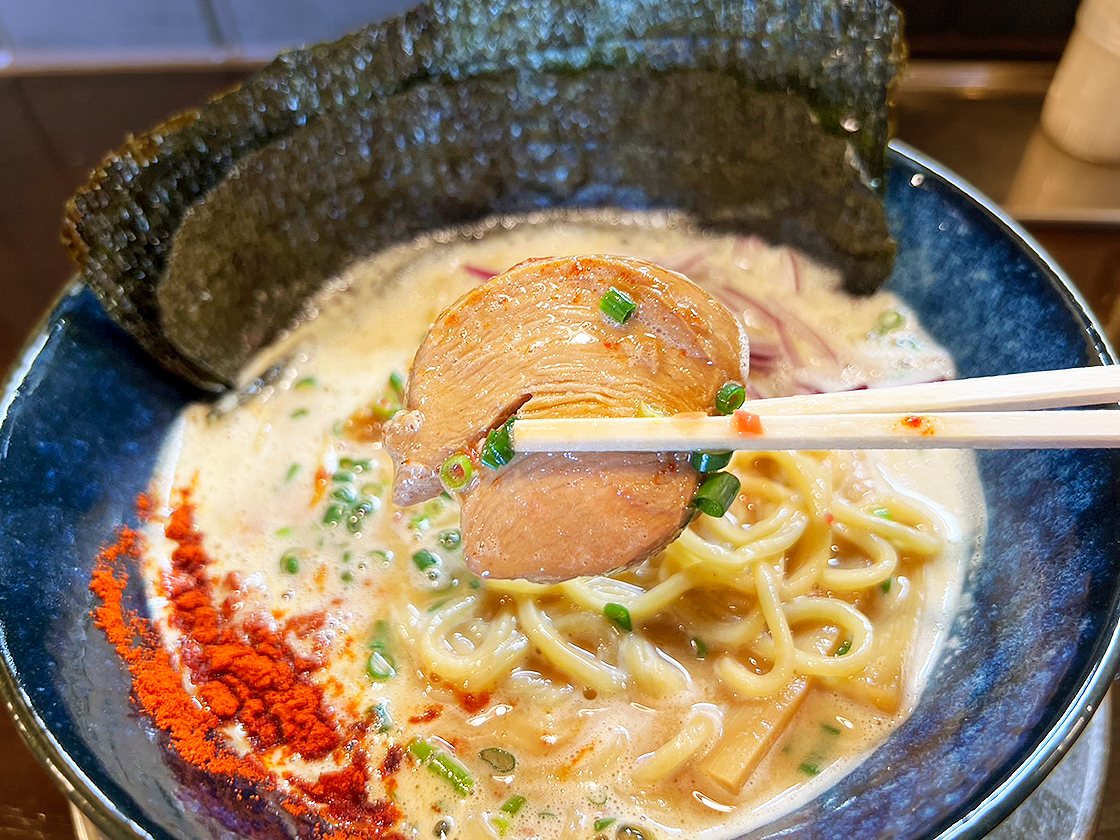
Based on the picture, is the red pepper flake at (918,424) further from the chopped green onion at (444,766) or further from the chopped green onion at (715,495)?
the chopped green onion at (444,766)

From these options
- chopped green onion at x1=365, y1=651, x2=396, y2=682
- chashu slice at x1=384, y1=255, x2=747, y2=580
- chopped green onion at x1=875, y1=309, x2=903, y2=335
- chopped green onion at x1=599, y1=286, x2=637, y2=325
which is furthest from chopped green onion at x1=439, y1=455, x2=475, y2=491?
chopped green onion at x1=875, y1=309, x2=903, y2=335

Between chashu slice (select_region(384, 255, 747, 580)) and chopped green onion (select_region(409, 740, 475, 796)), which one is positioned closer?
chashu slice (select_region(384, 255, 747, 580))

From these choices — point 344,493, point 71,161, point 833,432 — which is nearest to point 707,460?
point 833,432

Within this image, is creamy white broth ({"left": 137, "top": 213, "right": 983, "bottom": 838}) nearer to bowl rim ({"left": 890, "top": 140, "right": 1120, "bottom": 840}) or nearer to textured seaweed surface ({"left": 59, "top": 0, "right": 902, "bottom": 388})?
textured seaweed surface ({"left": 59, "top": 0, "right": 902, "bottom": 388})

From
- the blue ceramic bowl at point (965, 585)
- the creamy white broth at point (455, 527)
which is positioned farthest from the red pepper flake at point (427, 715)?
the blue ceramic bowl at point (965, 585)

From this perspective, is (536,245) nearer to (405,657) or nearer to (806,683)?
(405,657)

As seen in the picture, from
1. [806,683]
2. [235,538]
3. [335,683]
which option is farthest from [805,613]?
[235,538]
